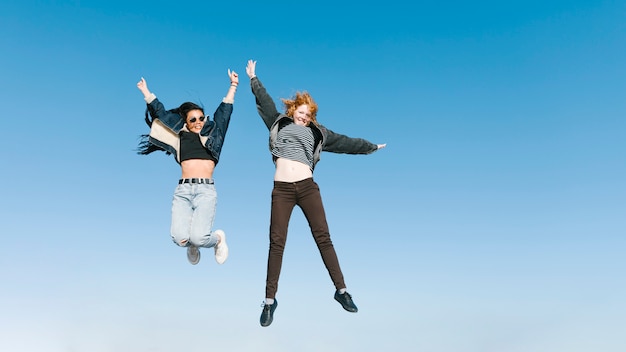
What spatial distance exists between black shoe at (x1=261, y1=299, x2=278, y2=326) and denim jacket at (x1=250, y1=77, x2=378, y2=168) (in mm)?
2382

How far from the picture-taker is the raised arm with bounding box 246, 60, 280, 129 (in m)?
9.43

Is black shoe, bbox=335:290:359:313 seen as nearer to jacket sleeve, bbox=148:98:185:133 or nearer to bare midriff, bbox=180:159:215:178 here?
bare midriff, bbox=180:159:215:178

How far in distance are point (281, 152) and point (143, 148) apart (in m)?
2.60

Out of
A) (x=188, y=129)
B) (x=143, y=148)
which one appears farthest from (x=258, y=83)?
(x=143, y=148)

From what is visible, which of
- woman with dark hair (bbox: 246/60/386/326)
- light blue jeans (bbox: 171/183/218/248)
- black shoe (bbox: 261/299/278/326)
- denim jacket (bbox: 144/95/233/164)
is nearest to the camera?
black shoe (bbox: 261/299/278/326)

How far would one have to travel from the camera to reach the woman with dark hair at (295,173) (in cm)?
864

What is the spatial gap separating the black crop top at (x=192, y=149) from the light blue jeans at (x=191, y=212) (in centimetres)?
46

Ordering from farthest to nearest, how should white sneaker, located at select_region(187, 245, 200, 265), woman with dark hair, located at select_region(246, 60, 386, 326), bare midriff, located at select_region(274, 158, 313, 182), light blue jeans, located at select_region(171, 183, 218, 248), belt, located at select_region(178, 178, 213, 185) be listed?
white sneaker, located at select_region(187, 245, 200, 265) → belt, located at select_region(178, 178, 213, 185) → light blue jeans, located at select_region(171, 183, 218, 248) → bare midriff, located at select_region(274, 158, 313, 182) → woman with dark hair, located at select_region(246, 60, 386, 326)

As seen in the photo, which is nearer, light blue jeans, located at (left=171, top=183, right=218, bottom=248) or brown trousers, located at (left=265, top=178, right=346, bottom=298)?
brown trousers, located at (left=265, top=178, right=346, bottom=298)

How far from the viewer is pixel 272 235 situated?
866 centimetres

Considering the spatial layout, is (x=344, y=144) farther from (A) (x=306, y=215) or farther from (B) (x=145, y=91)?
(B) (x=145, y=91)

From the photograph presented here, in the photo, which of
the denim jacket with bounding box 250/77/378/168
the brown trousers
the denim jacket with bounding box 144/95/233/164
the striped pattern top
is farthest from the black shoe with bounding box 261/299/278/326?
the denim jacket with bounding box 144/95/233/164

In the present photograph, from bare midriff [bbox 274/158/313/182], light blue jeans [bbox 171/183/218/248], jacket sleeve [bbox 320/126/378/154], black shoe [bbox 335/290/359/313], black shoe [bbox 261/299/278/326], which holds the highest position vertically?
jacket sleeve [bbox 320/126/378/154]

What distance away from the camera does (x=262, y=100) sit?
31.2ft
